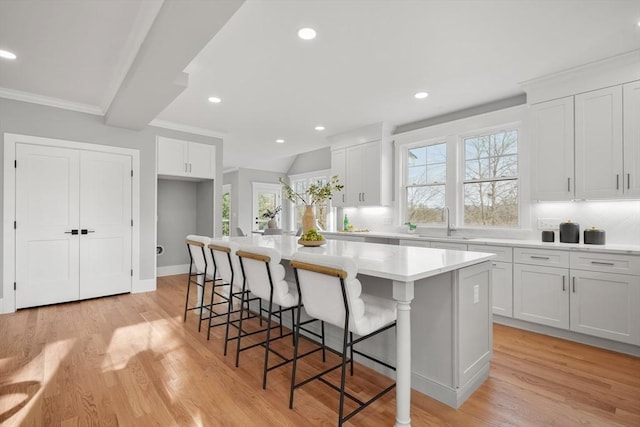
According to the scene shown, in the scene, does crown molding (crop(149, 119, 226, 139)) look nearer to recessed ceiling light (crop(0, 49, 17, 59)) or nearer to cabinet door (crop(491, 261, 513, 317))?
recessed ceiling light (crop(0, 49, 17, 59))

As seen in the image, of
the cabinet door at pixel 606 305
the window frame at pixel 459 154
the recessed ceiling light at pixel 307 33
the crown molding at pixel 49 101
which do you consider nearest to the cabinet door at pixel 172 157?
the crown molding at pixel 49 101

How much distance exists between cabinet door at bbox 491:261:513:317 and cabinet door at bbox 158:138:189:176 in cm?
477

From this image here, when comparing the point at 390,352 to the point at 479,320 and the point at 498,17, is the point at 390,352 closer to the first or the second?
the point at 479,320

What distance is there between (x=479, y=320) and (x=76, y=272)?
16.0 feet

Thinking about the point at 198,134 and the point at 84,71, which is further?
the point at 198,134

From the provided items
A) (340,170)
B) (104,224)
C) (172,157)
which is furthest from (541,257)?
(104,224)

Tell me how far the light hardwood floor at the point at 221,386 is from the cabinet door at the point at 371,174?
9.16 feet

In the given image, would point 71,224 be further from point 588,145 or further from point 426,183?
point 588,145

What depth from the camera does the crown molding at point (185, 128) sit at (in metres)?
4.99

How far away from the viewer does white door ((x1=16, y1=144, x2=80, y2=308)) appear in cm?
391

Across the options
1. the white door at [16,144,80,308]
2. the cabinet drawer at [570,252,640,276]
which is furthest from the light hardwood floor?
the white door at [16,144,80,308]

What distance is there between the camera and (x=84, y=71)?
3291 millimetres

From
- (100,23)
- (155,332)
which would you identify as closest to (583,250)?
(155,332)

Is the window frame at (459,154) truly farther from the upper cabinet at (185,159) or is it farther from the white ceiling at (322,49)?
the upper cabinet at (185,159)
